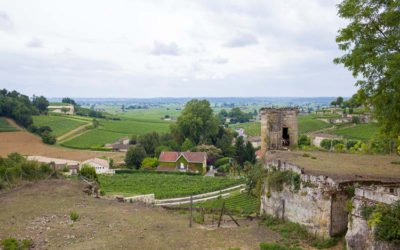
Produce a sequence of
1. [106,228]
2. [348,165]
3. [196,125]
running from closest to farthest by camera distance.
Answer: [106,228], [348,165], [196,125]

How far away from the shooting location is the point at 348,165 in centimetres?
1541

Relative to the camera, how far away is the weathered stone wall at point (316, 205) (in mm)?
12336

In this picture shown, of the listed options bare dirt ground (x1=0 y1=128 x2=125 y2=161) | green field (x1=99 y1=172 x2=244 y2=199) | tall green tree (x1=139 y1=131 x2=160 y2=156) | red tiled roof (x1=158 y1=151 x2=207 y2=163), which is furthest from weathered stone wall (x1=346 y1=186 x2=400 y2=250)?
bare dirt ground (x1=0 y1=128 x2=125 y2=161)

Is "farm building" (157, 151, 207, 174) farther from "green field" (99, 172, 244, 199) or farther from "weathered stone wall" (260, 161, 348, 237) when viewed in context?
"weathered stone wall" (260, 161, 348, 237)

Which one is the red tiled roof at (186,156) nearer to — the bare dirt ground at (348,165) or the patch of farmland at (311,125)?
the bare dirt ground at (348,165)

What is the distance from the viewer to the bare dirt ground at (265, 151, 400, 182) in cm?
1284

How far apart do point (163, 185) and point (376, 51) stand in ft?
110

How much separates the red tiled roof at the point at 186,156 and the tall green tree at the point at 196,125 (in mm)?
8647

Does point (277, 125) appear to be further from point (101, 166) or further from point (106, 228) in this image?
point (101, 166)

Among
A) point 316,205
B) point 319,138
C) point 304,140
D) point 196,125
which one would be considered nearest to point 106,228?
point 316,205

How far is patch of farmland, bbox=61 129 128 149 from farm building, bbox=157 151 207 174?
2475cm

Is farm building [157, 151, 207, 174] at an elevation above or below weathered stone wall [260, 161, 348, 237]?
below

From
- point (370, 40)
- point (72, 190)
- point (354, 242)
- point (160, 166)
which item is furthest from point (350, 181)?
point (160, 166)

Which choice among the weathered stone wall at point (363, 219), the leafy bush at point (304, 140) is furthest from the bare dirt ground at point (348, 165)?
the leafy bush at point (304, 140)
